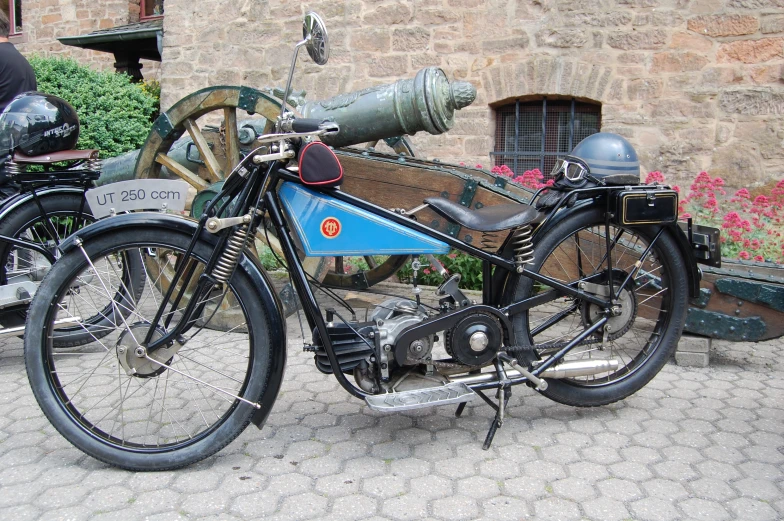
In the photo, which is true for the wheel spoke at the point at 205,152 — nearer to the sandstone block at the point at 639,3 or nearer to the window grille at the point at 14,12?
the sandstone block at the point at 639,3

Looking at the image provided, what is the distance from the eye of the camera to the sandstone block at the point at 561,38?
22.6 ft

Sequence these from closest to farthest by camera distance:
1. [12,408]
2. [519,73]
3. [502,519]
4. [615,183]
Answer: [502,519] < [615,183] < [12,408] < [519,73]

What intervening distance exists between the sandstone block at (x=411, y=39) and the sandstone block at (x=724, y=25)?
243 cm

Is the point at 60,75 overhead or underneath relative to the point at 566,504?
overhead

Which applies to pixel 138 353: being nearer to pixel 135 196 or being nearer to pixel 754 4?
pixel 135 196

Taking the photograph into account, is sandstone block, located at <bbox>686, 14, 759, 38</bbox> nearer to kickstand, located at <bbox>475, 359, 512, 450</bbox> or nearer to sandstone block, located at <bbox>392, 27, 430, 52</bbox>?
sandstone block, located at <bbox>392, 27, 430, 52</bbox>

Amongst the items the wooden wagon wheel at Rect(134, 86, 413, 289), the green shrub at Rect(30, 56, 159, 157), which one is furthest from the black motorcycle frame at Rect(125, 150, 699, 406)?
→ the green shrub at Rect(30, 56, 159, 157)

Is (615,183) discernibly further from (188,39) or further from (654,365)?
(188,39)

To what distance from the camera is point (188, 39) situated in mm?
8766

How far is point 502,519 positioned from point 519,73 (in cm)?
539

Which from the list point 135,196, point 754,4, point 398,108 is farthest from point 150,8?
point 135,196

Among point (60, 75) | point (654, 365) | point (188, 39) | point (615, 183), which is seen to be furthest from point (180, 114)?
point (60, 75)

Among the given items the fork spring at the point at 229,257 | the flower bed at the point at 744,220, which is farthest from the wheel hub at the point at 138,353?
the flower bed at the point at 744,220

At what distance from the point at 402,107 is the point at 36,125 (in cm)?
200
